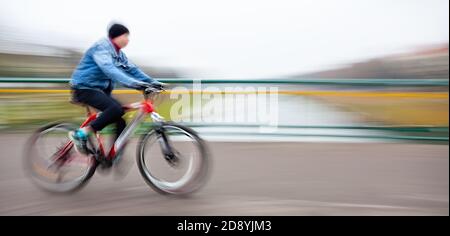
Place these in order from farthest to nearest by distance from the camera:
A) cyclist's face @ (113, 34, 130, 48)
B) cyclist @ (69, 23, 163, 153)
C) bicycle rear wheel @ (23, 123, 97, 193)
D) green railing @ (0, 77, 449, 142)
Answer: green railing @ (0, 77, 449, 142) < bicycle rear wheel @ (23, 123, 97, 193) < cyclist's face @ (113, 34, 130, 48) < cyclist @ (69, 23, 163, 153)

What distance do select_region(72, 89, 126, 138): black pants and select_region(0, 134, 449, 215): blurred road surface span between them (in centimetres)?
71

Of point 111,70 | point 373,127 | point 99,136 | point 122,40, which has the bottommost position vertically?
point 99,136

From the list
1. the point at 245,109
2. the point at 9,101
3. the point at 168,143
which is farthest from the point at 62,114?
the point at 168,143

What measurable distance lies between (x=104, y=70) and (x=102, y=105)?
340 millimetres

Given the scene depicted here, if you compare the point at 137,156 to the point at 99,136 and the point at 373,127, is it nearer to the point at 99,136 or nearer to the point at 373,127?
the point at 99,136

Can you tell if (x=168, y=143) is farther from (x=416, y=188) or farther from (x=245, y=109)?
(x=245, y=109)

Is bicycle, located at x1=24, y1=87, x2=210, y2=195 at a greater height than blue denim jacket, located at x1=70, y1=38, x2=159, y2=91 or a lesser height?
lesser

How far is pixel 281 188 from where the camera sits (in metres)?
4.98

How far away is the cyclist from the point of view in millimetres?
4289

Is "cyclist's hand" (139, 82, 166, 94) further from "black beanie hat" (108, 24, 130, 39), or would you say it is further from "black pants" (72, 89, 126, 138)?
"black beanie hat" (108, 24, 130, 39)

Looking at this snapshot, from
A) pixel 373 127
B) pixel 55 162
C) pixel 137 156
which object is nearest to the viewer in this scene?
pixel 137 156

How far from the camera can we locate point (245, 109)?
25.2 ft

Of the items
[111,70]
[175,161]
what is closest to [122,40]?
[111,70]

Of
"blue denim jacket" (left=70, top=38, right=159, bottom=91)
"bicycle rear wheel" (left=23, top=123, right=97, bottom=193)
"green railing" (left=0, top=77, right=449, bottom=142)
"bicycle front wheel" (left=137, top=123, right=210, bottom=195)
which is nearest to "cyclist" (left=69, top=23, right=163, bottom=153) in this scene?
"blue denim jacket" (left=70, top=38, right=159, bottom=91)
